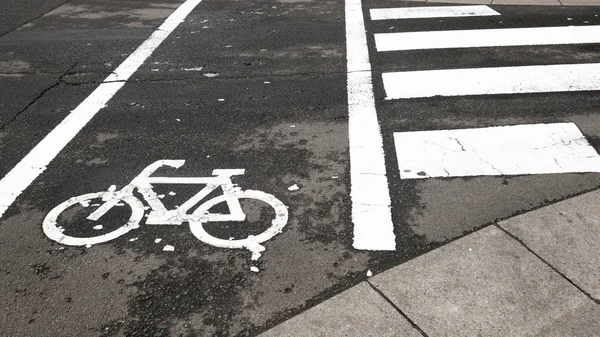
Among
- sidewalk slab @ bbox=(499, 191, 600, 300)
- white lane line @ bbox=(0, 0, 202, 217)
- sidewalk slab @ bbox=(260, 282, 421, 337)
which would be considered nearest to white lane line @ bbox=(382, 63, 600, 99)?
sidewalk slab @ bbox=(499, 191, 600, 300)

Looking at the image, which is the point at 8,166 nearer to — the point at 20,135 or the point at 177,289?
the point at 20,135

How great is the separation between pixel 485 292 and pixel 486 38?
5626mm

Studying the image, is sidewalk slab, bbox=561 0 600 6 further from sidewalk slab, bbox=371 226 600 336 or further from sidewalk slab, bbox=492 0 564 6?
sidewalk slab, bbox=371 226 600 336

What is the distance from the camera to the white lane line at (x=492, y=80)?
6.65 metres

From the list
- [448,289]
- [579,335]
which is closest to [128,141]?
[448,289]

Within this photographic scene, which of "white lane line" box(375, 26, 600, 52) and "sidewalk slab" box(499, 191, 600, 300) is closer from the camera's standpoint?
"sidewalk slab" box(499, 191, 600, 300)

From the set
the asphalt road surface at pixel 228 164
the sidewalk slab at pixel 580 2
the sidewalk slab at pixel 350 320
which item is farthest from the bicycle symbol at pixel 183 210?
the sidewalk slab at pixel 580 2

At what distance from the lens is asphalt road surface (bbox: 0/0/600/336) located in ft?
12.4

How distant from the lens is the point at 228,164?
5328 mm

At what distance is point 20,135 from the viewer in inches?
238

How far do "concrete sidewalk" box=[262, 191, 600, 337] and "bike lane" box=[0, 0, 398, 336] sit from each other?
0.23 m

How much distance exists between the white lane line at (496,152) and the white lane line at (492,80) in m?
1.01

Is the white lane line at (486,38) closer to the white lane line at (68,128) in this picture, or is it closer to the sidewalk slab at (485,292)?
the white lane line at (68,128)

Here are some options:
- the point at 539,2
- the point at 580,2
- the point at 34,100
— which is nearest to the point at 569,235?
the point at 34,100
